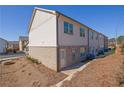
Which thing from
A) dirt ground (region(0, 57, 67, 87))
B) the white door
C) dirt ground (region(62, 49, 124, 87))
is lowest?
dirt ground (region(0, 57, 67, 87))

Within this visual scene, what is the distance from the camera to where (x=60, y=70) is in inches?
504

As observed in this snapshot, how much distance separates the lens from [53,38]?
12469 millimetres

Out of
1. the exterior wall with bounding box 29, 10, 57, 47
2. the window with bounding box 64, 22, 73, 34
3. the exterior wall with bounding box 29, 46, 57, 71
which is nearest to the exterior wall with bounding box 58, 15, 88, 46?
the window with bounding box 64, 22, 73, 34

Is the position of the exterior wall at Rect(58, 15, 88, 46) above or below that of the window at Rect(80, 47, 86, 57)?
above

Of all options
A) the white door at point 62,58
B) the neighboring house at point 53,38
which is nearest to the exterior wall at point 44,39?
the neighboring house at point 53,38

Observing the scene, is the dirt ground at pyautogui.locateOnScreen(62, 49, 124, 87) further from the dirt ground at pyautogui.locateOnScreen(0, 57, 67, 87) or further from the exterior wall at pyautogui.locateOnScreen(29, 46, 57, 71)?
the exterior wall at pyautogui.locateOnScreen(29, 46, 57, 71)

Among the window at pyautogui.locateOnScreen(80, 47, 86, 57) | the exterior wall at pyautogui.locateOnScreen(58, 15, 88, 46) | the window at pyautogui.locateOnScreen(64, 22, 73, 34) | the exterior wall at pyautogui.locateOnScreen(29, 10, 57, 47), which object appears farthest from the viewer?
the window at pyautogui.locateOnScreen(80, 47, 86, 57)

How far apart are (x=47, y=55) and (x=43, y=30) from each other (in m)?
2.55

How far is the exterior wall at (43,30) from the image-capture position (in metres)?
12.5

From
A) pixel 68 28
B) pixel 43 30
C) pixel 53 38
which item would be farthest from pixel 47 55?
pixel 68 28

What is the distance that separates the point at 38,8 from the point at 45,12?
1.16m

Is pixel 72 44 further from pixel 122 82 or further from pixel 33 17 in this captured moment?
pixel 122 82

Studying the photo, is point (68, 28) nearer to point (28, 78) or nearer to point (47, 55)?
point (47, 55)

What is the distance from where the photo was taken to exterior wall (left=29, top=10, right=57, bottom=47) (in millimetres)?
12523
